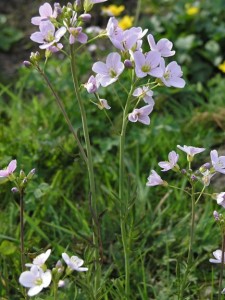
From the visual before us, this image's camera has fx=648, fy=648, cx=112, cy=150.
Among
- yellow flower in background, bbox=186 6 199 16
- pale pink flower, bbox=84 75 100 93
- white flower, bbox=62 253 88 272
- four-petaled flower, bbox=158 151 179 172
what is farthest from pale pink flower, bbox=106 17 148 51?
yellow flower in background, bbox=186 6 199 16

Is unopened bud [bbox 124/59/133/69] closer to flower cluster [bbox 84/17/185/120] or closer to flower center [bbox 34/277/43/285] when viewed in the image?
flower cluster [bbox 84/17/185/120]

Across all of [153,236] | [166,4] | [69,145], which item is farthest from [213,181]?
[166,4]

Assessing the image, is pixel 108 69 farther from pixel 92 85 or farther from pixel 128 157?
pixel 128 157

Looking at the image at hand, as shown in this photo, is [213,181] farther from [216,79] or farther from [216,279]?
[216,79]

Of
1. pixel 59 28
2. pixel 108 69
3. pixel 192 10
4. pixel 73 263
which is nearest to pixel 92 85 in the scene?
pixel 108 69

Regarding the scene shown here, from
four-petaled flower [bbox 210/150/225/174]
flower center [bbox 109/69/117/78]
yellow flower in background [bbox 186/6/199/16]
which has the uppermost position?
flower center [bbox 109/69/117/78]

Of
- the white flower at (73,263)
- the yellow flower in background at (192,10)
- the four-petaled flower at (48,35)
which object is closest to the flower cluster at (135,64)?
the four-petaled flower at (48,35)

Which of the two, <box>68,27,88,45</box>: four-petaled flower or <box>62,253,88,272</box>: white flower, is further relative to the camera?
<box>68,27,88,45</box>: four-petaled flower
